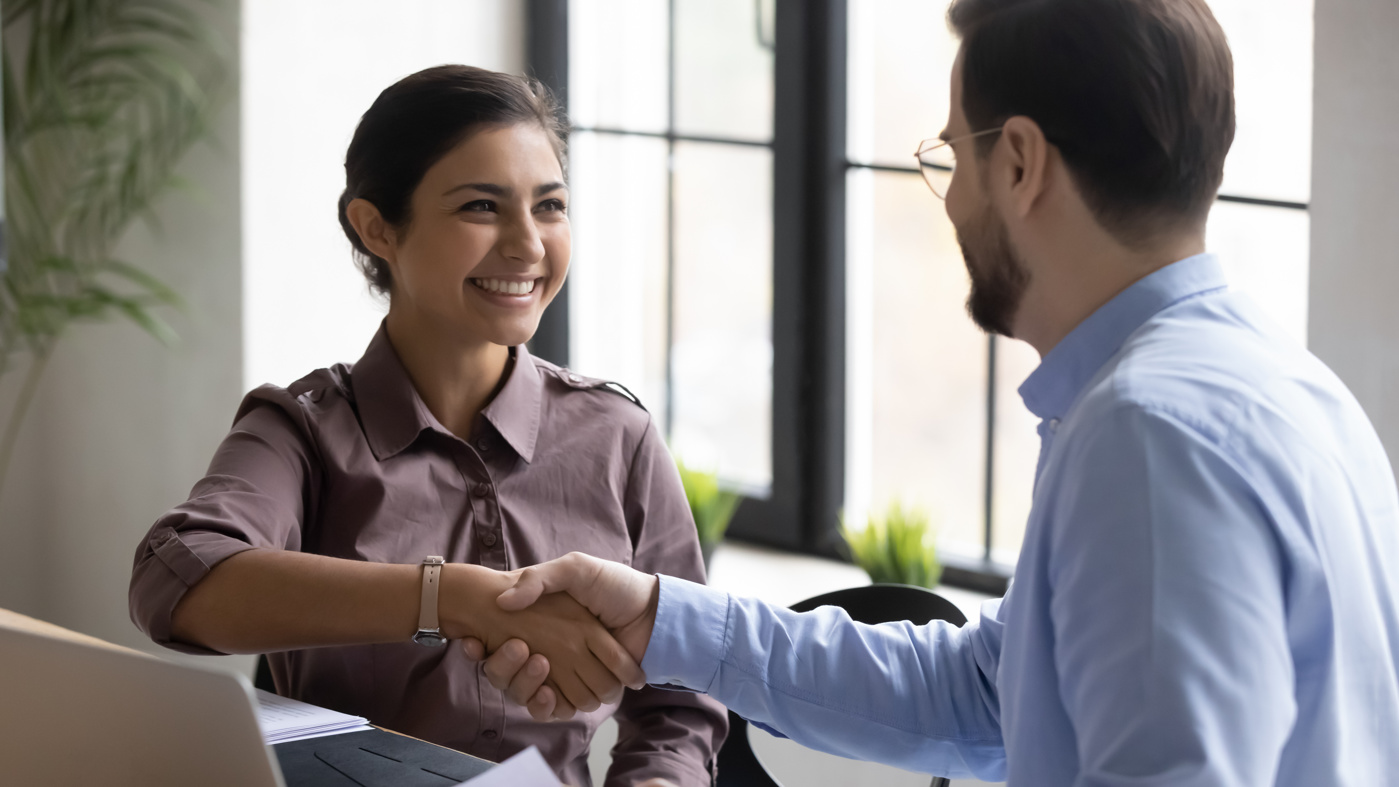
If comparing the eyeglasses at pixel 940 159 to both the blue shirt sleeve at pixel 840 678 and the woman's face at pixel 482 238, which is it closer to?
the blue shirt sleeve at pixel 840 678

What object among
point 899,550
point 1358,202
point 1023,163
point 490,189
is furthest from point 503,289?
point 1358,202

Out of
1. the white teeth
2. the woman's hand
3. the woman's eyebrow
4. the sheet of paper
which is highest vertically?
the woman's eyebrow

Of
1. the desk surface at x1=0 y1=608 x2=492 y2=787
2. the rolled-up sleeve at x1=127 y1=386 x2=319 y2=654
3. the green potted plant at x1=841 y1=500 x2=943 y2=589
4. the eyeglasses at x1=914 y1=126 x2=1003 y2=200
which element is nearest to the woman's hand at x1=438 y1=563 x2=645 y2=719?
the desk surface at x1=0 y1=608 x2=492 y2=787

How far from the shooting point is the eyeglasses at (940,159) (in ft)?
4.11

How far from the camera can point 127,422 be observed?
3314mm

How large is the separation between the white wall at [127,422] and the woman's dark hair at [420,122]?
1.33 m

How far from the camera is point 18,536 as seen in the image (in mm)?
3510

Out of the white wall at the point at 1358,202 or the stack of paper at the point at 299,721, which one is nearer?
the stack of paper at the point at 299,721

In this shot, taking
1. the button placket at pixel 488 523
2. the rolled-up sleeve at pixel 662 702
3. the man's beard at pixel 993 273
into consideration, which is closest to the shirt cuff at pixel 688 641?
the rolled-up sleeve at pixel 662 702

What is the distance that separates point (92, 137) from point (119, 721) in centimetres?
251

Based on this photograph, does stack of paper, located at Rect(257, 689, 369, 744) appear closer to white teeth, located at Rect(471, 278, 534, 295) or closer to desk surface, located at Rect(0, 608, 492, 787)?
desk surface, located at Rect(0, 608, 492, 787)

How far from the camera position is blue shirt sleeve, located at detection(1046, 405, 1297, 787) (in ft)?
2.92

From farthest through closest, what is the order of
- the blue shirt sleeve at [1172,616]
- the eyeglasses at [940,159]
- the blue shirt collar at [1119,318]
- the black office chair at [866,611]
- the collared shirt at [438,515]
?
1. the black office chair at [866,611]
2. the collared shirt at [438,515]
3. the eyeglasses at [940,159]
4. the blue shirt collar at [1119,318]
5. the blue shirt sleeve at [1172,616]

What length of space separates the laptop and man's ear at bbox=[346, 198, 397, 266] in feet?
2.74
